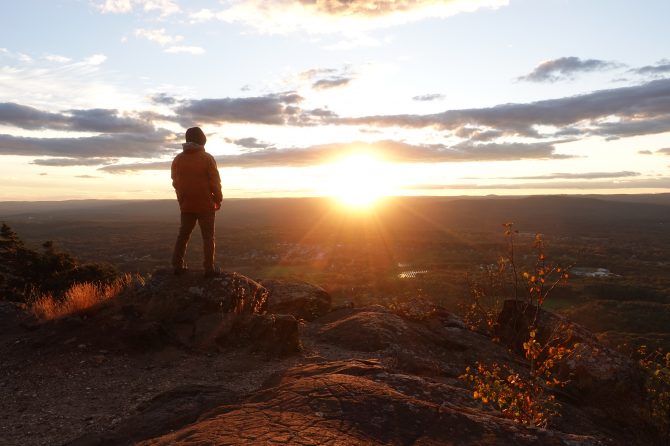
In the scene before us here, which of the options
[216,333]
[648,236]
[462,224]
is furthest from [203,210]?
[462,224]

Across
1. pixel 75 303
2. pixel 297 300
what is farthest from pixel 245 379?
pixel 297 300

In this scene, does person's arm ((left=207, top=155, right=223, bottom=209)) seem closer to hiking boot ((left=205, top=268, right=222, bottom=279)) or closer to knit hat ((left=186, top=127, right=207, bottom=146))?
knit hat ((left=186, top=127, right=207, bottom=146))

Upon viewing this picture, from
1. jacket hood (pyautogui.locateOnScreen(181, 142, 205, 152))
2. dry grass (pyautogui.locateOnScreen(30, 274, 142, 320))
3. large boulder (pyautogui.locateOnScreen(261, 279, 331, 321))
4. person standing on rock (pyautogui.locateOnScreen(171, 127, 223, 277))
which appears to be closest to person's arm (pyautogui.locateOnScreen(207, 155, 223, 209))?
person standing on rock (pyautogui.locateOnScreen(171, 127, 223, 277))

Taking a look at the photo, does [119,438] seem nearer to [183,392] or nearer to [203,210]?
[183,392]

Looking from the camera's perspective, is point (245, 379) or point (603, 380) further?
point (603, 380)

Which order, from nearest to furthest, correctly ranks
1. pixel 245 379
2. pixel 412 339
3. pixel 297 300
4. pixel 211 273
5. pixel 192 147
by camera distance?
1. pixel 245 379
2. pixel 192 147
3. pixel 211 273
4. pixel 412 339
5. pixel 297 300

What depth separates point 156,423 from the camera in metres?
5.07

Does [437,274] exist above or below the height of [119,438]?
below

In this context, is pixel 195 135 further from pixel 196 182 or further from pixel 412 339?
pixel 412 339

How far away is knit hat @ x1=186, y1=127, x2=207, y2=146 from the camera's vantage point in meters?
8.71

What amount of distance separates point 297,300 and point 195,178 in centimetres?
491

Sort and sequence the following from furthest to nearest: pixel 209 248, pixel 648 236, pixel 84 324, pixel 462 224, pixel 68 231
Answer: pixel 462 224, pixel 68 231, pixel 648 236, pixel 209 248, pixel 84 324

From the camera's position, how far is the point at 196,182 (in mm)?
8797

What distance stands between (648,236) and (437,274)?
7706 centimetres
